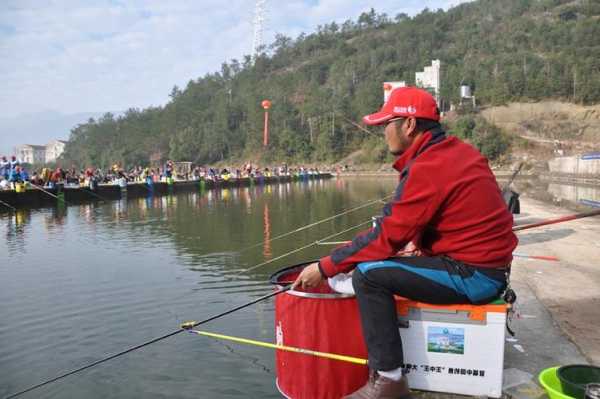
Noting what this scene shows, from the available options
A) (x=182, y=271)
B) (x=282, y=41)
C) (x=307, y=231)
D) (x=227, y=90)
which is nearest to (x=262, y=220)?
(x=307, y=231)

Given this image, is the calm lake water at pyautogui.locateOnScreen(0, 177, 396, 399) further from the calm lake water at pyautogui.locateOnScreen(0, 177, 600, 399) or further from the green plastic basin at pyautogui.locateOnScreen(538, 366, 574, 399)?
the green plastic basin at pyautogui.locateOnScreen(538, 366, 574, 399)

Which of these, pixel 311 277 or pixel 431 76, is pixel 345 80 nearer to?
pixel 431 76

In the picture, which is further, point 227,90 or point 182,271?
point 227,90

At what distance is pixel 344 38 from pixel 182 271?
185 metres

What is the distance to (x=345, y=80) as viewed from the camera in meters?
129

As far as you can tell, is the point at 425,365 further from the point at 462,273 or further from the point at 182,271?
the point at 182,271

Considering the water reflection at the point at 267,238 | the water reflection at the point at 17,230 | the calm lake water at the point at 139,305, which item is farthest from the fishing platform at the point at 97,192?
the water reflection at the point at 267,238

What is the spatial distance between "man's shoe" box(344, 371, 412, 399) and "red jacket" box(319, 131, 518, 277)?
662 millimetres

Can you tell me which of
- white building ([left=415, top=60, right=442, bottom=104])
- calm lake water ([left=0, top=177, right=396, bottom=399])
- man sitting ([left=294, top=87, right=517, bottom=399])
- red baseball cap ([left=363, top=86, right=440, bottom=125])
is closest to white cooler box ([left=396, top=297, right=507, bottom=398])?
man sitting ([left=294, top=87, right=517, bottom=399])

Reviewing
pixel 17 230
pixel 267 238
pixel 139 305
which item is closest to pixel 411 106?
pixel 139 305

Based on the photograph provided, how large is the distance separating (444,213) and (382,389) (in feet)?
3.51

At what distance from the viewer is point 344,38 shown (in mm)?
183500

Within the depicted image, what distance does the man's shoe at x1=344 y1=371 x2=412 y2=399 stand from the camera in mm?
2977

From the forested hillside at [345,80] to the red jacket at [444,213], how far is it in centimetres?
8757
